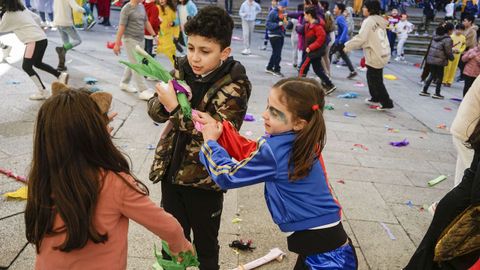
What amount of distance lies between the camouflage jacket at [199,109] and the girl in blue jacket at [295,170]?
0.20 meters

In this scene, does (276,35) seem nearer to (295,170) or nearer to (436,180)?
(436,180)

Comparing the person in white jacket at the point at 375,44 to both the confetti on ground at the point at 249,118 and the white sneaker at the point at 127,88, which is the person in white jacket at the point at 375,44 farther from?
the white sneaker at the point at 127,88

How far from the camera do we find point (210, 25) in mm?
2109

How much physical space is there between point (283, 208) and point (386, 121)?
5.97m

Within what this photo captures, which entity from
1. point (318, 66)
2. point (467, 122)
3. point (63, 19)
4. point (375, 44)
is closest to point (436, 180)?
point (467, 122)

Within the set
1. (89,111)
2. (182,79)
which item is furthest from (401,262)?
(89,111)

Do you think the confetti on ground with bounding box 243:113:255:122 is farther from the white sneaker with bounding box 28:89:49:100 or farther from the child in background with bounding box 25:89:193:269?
the child in background with bounding box 25:89:193:269

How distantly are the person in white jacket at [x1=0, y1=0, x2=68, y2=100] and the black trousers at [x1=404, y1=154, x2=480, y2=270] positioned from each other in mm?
5663

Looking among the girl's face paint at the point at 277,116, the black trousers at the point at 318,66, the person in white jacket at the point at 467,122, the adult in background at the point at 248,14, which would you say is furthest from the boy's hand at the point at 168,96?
the adult in background at the point at 248,14

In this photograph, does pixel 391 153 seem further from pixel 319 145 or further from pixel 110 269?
pixel 110 269

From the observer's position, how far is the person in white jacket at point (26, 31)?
19.1ft

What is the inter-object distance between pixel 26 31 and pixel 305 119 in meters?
5.50

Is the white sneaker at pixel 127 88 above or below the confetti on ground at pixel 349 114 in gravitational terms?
above

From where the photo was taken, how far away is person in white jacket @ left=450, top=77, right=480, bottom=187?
8.93 feet
